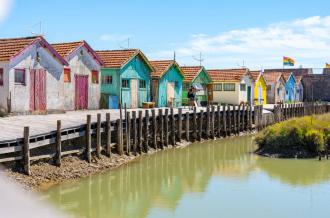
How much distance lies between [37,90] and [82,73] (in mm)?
4725

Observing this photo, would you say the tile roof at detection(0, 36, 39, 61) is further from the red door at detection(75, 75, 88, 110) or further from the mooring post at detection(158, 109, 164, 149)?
the mooring post at detection(158, 109, 164, 149)

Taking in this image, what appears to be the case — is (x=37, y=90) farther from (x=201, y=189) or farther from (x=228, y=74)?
(x=228, y=74)

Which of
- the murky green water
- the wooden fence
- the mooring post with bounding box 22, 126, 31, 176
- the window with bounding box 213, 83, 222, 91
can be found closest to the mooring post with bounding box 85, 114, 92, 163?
the wooden fence

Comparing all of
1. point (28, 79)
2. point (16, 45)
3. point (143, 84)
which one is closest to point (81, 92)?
point (28, 79)

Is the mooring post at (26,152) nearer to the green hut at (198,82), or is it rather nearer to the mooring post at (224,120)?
the mooring post at (224,120)

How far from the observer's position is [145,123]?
21.4 meters

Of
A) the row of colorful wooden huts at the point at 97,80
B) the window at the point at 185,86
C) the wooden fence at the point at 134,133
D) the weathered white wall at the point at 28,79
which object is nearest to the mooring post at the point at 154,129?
the wooden fence at the point at 134,133

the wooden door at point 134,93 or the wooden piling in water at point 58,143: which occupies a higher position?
the wooden door at point 134,93

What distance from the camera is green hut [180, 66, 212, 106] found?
38463 millimetres

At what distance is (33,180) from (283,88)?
4295 centimetres

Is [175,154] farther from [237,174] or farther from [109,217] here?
[109,217]

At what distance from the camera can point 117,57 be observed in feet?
103

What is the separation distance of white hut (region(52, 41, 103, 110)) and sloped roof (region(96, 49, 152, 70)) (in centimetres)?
198

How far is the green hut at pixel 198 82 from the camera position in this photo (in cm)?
3846
